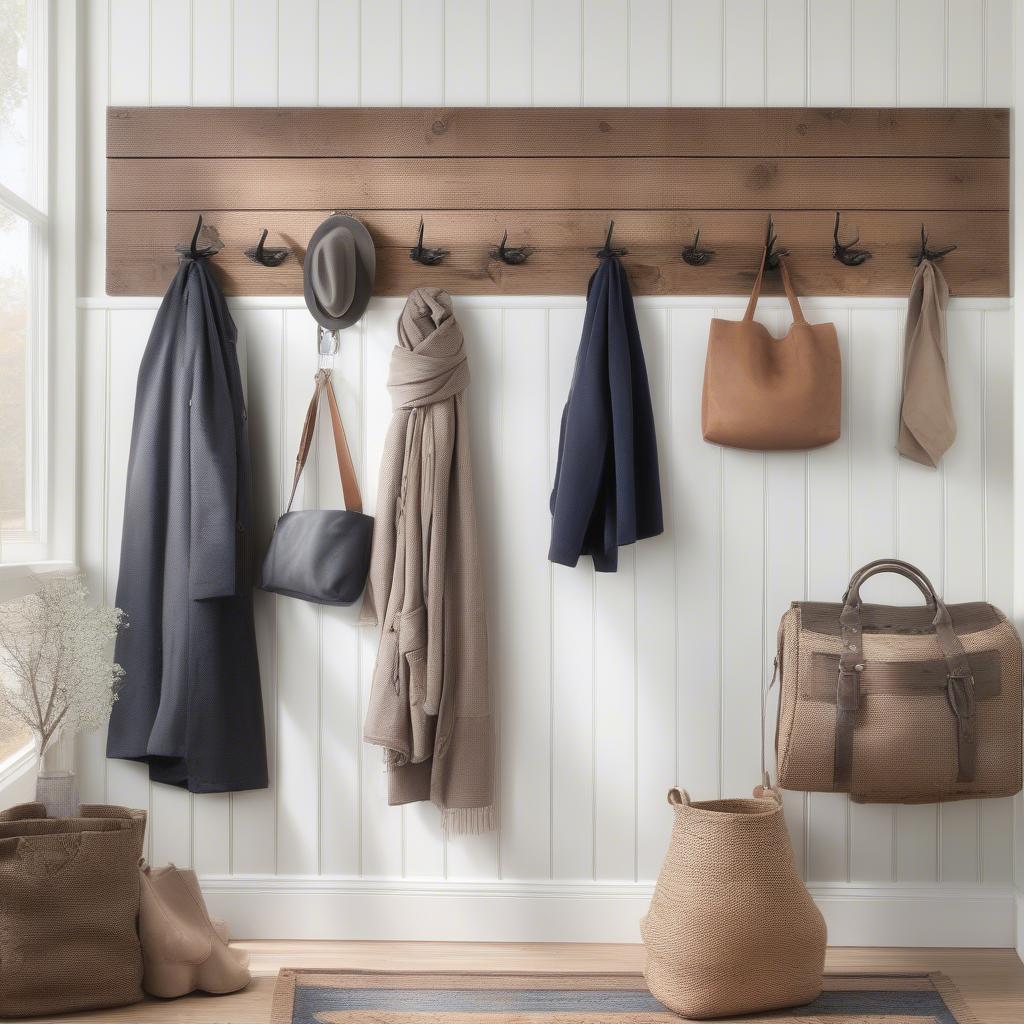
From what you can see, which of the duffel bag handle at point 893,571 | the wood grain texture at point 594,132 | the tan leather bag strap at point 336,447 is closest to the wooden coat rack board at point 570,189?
the wood grain texture at point 594,132

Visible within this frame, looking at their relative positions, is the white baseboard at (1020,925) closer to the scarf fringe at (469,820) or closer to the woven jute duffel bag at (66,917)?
the scarf fringe at (469,820)

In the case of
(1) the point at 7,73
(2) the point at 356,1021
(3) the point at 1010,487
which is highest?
(1) the point at 7,73

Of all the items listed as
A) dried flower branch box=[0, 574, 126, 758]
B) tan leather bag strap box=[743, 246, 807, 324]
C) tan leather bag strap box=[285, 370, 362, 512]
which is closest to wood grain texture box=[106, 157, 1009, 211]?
tan leather bag strap box=[743, 246, 807, 324]

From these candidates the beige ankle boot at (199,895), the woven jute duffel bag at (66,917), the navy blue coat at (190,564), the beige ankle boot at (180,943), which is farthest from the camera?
the navy blue coat at (190,564)

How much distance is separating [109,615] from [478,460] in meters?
0.86

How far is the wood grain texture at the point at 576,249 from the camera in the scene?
2.30m

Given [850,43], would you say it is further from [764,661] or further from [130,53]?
[130,53]

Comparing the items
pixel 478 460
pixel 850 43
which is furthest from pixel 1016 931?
pixel 850 43

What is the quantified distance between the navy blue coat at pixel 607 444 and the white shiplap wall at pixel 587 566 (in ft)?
0.30

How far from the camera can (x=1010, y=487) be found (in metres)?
2.30

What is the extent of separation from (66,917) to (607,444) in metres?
1.43

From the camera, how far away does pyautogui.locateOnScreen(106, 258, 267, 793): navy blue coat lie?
2207mm

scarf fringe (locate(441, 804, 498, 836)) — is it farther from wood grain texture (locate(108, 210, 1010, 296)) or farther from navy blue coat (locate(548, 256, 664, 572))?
wood grain texture (locate(108, 210, 1010, 296))

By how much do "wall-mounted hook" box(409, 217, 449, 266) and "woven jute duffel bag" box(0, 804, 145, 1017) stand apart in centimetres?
135
